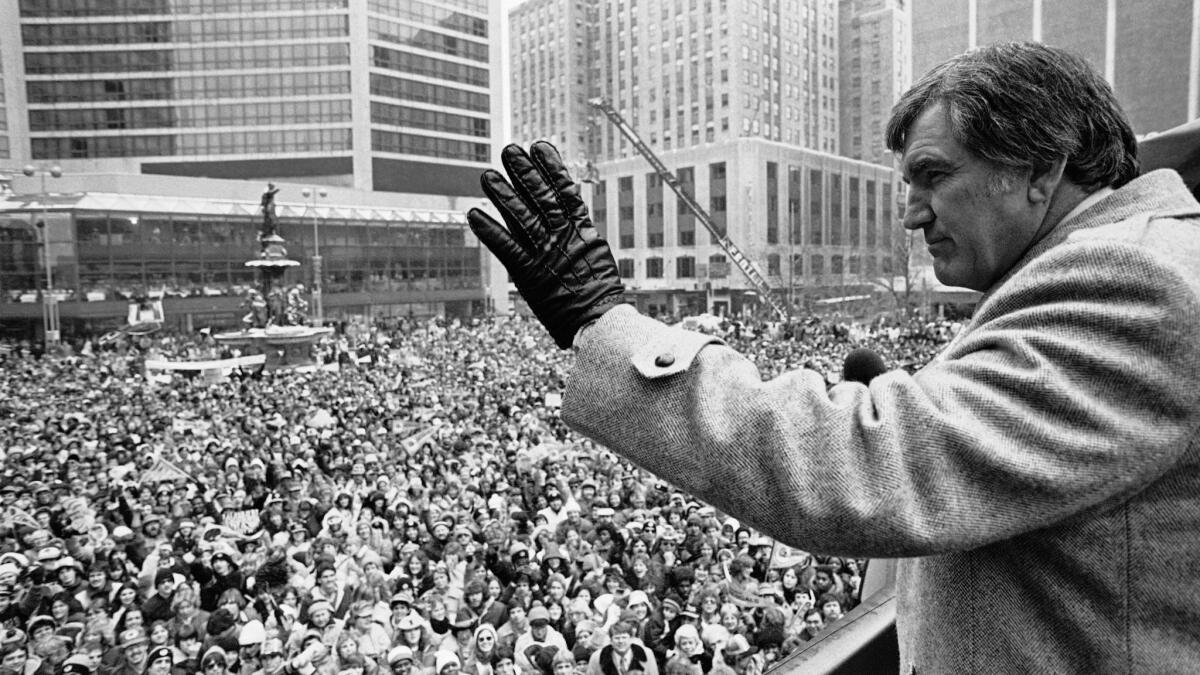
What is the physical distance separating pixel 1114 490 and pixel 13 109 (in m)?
54.1

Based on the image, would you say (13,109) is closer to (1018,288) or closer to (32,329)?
(32,329)

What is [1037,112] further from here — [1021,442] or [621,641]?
[621,641]

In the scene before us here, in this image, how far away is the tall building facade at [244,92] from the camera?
146 ft

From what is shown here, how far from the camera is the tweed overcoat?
66cm

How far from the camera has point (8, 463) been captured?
9227 mm

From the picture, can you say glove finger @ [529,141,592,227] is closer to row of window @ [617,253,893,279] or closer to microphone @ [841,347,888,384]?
microphone @ [841,347,888,384]

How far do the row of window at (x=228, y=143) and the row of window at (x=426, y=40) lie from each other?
24.4 ft

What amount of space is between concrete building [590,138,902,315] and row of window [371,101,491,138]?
43.9 ft

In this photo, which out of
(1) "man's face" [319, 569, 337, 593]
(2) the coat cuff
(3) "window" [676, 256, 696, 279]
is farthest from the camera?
(3) "window" [676, 256, 696, 279]

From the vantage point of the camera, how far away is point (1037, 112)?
0.84 metres

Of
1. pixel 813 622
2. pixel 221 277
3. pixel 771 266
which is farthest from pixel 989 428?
pixel 771 266

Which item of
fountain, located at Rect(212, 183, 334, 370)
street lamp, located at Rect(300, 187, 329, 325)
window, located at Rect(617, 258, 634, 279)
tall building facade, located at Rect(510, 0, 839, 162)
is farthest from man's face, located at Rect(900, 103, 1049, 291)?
tall building facade, located at Rect(510, 0, 839, 162)

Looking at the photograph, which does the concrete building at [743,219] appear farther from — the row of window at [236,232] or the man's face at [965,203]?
the man's face at [965,203]

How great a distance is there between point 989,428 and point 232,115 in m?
55.2
